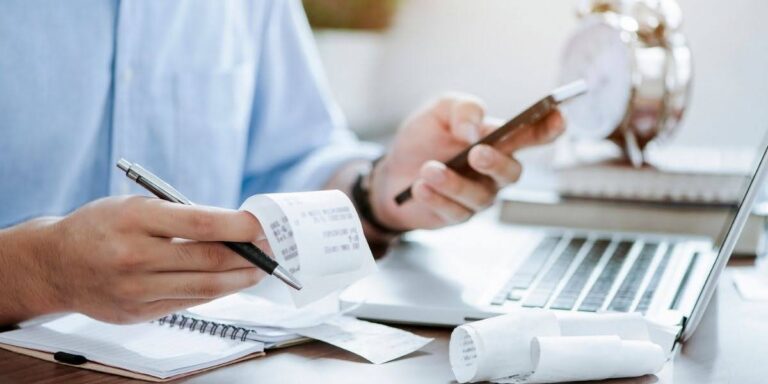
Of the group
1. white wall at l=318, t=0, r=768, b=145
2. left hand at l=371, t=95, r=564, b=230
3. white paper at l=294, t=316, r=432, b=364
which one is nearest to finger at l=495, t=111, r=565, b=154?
left hand at l=371, t=95, r=564, b=230

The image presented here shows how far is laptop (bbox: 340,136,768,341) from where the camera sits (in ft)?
2.80

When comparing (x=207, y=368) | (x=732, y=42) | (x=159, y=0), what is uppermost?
(x=732, y=42)

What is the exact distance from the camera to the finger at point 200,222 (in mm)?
675

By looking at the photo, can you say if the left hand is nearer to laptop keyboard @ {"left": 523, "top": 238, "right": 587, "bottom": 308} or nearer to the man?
the man

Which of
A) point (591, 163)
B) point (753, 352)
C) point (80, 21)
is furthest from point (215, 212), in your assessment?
point (591, 163)

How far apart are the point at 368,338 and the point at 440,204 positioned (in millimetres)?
362

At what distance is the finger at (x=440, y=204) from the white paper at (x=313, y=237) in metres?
0.41

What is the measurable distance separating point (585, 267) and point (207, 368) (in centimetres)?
47

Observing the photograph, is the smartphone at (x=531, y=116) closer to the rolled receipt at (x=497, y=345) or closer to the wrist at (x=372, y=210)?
the wrist at (x=372, y=210)

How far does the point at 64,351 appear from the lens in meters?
0.74

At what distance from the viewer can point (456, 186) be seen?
44.0 inches

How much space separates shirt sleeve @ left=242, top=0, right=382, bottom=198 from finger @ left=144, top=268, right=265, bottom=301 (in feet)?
2.47

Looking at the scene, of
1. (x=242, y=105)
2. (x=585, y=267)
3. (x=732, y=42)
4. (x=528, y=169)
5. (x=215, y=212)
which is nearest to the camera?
(x=215, y=212)

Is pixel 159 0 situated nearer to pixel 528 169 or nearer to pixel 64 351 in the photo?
pixel 64 351
